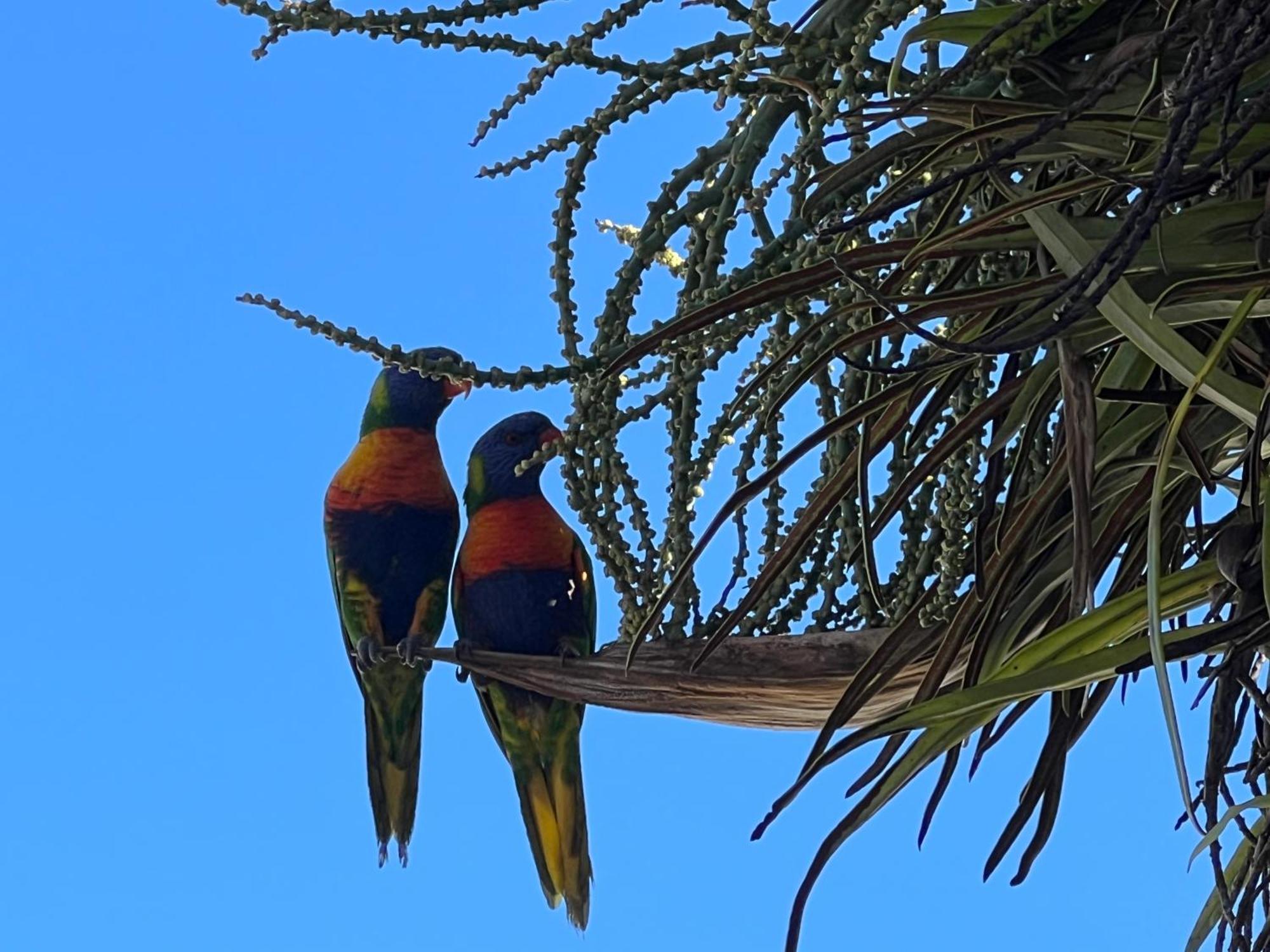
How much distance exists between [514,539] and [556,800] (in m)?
0.26

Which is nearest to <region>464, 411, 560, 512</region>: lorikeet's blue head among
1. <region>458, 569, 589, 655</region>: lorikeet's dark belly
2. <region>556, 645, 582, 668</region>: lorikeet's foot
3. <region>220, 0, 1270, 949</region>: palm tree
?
<region>458, 569, 589, 655</region>: lorikeet's dark belly

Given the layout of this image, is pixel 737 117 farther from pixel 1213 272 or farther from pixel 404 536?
pixel 404 536

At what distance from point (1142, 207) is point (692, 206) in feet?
0.98

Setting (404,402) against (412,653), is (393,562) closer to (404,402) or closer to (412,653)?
(404,402)

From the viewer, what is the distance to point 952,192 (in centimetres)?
56

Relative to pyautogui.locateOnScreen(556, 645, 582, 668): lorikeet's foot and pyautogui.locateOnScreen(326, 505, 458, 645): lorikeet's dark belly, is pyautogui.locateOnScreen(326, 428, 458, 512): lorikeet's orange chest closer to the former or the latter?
pyautogui.locateOnScreen(326, 505, 458, 645): lorikeet's dark belly

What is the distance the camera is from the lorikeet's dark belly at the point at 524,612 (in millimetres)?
1179

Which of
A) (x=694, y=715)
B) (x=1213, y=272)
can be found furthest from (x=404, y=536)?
(x=1213, y=272)

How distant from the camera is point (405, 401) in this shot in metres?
1.50

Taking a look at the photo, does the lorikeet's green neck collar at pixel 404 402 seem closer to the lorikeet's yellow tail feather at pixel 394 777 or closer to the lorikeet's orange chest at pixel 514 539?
the lorikeet's orange chest at pixel 514 539

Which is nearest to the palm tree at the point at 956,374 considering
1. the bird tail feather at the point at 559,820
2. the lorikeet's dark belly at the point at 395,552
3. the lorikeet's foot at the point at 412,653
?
the lorikeet's foot at the point at 412,653

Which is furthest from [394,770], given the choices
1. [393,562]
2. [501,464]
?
[501,464]

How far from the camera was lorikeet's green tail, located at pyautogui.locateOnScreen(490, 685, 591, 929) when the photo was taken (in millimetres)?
1211

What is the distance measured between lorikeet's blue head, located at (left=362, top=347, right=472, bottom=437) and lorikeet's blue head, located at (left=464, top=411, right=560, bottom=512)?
3.1 inches
